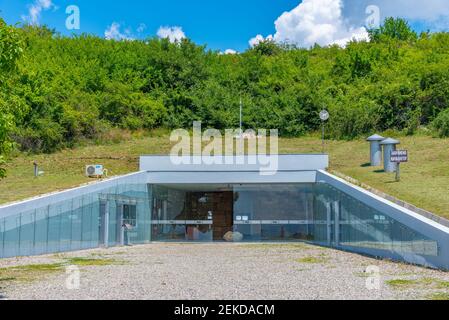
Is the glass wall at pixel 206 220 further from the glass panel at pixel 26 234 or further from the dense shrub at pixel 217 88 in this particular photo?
the dense shrub at pixel 217 88

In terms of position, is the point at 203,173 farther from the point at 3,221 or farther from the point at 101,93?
the point at 101,93

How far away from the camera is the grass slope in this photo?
2102 cm

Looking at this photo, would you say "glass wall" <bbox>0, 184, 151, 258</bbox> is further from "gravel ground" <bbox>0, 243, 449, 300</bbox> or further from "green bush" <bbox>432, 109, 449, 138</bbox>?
"green bush" <bbox>432, 109, 449, 138</bbox>

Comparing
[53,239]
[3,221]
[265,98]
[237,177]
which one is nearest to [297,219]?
[237,177]

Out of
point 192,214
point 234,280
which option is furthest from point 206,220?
point 234,280

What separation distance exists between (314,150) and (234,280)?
2585 centimetres

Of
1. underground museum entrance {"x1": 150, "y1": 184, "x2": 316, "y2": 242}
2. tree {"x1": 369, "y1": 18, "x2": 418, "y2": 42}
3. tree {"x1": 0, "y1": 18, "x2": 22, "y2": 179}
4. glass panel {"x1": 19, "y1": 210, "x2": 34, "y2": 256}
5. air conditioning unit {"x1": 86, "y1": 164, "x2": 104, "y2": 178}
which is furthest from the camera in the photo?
tree {"x1": 369, "y1": 18, "x2": 418, "y2": 42}

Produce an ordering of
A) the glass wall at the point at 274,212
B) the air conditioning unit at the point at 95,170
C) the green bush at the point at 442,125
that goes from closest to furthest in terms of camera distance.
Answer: the air conditioning unit at the point at 95,170, the glass wall at the point at 274,212, the green bush at the point at 442,125

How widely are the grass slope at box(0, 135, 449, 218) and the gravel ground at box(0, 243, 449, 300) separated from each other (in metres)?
4.70

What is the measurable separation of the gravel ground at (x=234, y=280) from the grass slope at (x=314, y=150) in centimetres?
470

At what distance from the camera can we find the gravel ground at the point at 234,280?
9.51 meters

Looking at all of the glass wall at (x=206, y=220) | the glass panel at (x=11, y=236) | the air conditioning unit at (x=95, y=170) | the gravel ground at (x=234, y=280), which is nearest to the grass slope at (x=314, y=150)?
the air conditioning unit at (x=95, y=170)

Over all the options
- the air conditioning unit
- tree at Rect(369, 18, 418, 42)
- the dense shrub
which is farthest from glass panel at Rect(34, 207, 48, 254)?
tree at Rect(369, 18, 418, 42)

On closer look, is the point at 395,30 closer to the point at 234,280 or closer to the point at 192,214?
the point at 192,214
